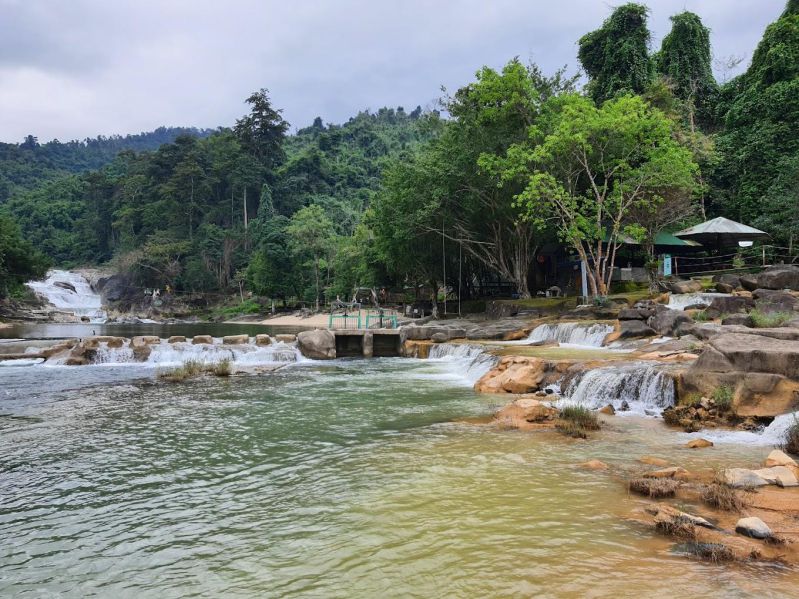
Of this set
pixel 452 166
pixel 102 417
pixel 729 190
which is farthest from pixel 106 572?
pixel 729 190

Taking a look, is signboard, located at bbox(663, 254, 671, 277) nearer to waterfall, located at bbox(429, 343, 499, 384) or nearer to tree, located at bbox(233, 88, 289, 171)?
waterfall, located at bbox(429, 343, 499, 384)

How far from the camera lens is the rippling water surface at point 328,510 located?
14.5 feet

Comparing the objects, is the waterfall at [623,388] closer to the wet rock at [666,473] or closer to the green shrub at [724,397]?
the green shrub at [724,397]

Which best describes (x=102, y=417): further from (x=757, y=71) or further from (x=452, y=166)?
(x=757, y=71)

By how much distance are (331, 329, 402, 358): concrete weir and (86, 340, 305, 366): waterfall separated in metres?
2.58

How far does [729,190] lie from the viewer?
116 feet

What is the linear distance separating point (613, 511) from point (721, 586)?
61.1 inches

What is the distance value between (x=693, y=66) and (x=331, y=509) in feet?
155

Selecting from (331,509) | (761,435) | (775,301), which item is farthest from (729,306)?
(331,509)

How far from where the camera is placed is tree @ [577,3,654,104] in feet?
125

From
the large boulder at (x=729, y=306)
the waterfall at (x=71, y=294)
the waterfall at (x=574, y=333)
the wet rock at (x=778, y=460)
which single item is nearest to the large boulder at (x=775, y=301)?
the large boulder at (x=729, y=306)

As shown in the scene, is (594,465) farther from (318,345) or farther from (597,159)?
(597,159)

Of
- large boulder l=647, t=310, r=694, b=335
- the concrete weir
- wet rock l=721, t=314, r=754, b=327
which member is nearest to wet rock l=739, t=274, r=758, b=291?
large boulder l=647, t=310, r=694, b=335

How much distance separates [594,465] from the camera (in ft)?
23.5
